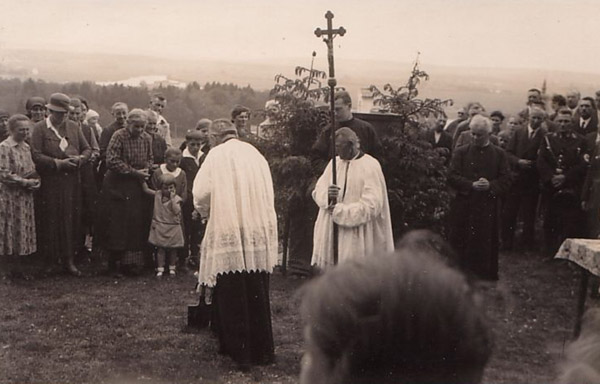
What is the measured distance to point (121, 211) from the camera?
18.3ft

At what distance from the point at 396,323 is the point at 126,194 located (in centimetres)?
495

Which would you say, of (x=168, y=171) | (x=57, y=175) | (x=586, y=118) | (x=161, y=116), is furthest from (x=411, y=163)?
(x=57, y=175)

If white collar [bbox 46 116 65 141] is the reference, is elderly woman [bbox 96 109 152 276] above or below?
below

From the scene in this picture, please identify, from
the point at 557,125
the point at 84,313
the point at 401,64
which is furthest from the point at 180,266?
the point at 557,125

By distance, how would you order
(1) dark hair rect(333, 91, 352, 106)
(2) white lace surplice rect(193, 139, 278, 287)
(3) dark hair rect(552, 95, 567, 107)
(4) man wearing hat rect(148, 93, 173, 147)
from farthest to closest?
(3) dark hair rect(552, 95, 567, 107)
(4) man wearing hat rect(148, 93, 173, 147)
(1) dark hair rect(333, 91, 352, 106)
(2) white lace surplice rect(193, 139, 278, 287)

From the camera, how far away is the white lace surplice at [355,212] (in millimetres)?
4254

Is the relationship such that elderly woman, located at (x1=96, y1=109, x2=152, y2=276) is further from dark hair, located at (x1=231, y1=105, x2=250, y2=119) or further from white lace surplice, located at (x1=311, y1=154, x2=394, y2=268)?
white lace surplice, located at (x1=311, y1=154, x2=394, y2=268)

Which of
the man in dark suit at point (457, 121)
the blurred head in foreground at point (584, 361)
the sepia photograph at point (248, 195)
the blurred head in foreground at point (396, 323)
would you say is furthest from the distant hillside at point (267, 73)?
the blurred head in foreground at point (584, 361)

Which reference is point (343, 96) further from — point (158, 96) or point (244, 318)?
point (244, 318)

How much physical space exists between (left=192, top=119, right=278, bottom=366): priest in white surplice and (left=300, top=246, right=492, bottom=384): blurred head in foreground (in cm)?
270

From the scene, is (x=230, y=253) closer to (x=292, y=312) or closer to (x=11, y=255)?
(x=292, y=312)

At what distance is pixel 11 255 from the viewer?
515 cm

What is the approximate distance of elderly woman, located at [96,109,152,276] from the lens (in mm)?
5504

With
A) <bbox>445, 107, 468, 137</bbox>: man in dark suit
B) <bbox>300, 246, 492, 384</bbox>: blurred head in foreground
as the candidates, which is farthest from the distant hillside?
<bbox>300, 246, 492, 384</bbox>: blurred head in foreground
